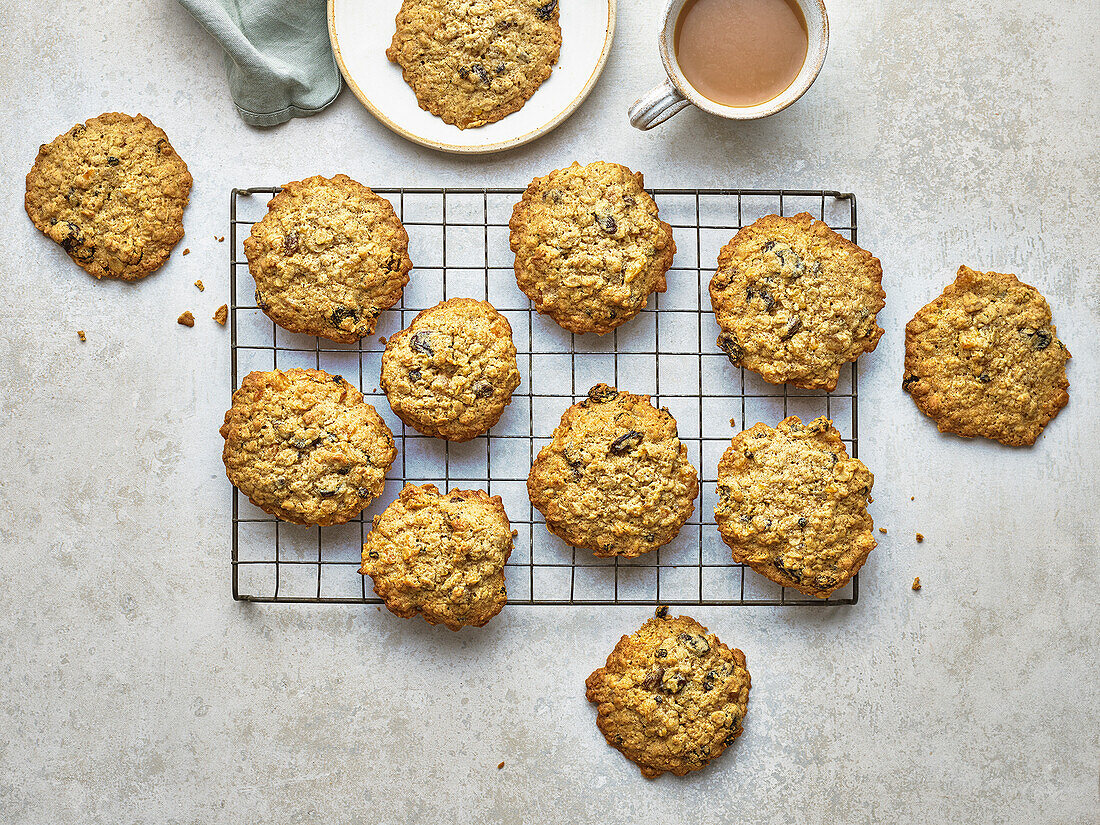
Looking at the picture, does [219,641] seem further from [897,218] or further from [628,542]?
[897,218]

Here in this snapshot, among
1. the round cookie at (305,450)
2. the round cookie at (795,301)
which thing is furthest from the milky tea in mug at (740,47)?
the round cookie at (305,450)

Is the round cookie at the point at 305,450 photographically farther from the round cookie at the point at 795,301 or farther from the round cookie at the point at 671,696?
the round cookie at the point at 795,301

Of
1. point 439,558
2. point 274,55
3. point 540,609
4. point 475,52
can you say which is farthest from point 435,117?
point 540,609

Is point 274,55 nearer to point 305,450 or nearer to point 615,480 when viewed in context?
point 305,450

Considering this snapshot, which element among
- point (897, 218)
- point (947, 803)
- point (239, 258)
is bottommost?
point (947, 803)

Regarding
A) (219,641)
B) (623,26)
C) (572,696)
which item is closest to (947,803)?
(572,696)

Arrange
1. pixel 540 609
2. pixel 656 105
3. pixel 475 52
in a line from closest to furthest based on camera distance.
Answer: pixel 656 105, pixel 475 52, pixel 540 609

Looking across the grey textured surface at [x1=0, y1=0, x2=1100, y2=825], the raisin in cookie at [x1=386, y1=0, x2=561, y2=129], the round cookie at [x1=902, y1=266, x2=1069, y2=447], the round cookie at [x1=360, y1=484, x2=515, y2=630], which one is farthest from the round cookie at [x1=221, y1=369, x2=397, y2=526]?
the round cookie at [x1=902, y1=266, x2=1069, y2=447]

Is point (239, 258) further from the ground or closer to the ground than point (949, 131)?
closer to the ground
